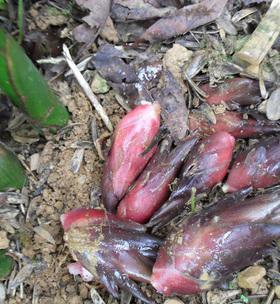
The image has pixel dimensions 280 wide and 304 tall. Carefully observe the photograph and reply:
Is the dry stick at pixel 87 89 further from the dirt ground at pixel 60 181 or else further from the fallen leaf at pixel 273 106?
the fallen leaf at pixel 273 106

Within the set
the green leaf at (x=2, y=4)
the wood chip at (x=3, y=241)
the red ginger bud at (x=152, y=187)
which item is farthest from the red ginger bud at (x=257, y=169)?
the green leaf at (x=2, y=4)

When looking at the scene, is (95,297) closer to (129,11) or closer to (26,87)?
(26,87)

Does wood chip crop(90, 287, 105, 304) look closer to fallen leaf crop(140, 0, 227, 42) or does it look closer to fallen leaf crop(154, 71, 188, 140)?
fallen leaf crop(154, 71, 188, 140)

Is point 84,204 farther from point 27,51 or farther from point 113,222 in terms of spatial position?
point 27,51

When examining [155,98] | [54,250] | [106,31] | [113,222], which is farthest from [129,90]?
[54,250]

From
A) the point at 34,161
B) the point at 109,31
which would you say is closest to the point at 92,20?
the point at 109,31

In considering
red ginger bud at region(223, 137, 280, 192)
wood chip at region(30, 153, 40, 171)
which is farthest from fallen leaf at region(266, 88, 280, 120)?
wood chip at region(30, 153, 40, 171)
